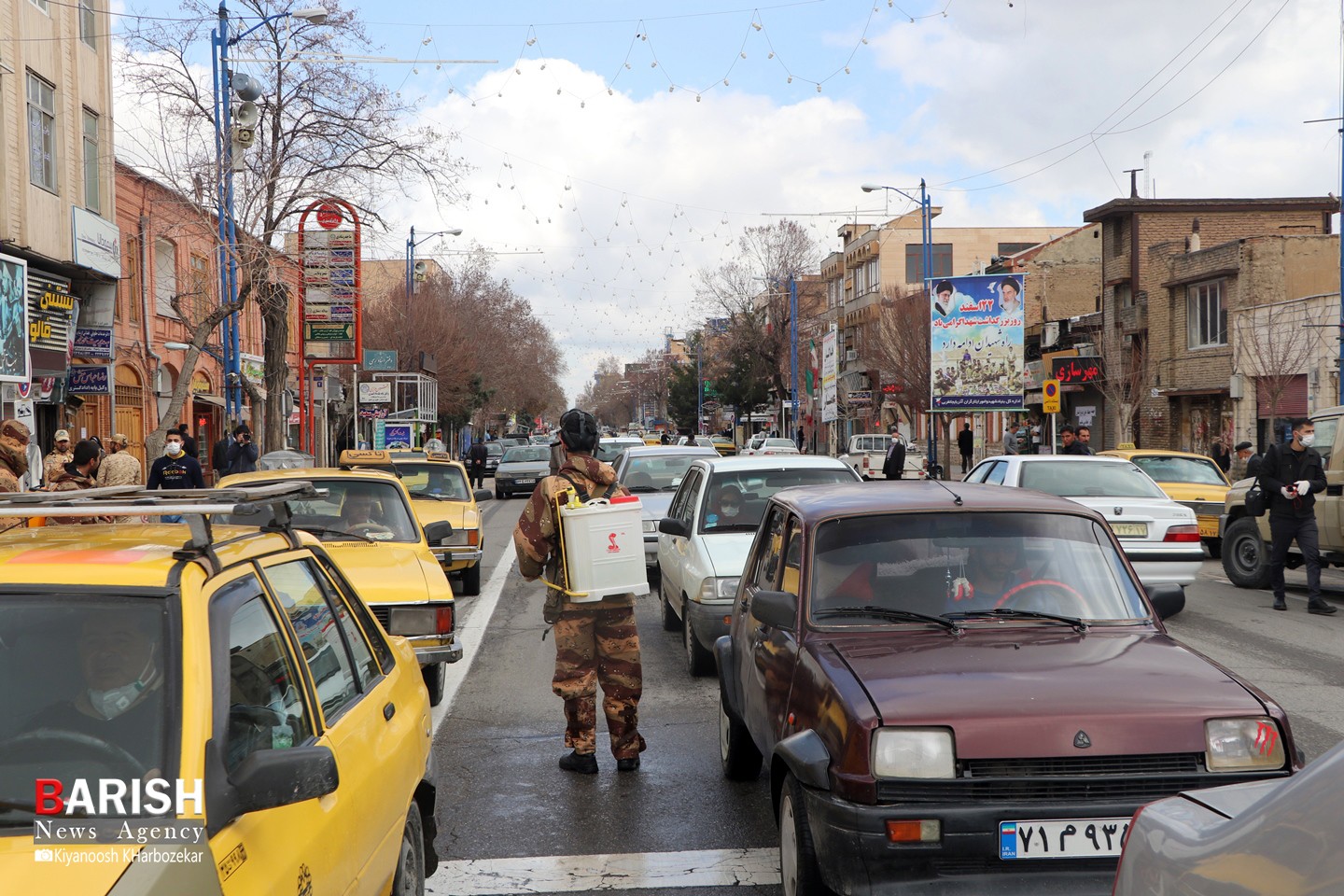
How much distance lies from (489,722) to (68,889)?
19.2 ft

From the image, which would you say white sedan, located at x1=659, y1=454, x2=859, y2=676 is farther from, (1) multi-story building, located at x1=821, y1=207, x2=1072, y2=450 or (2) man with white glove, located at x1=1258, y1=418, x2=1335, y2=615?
(1) multi-story building, located at x1=821, y1=207, x2=1072, y2=450

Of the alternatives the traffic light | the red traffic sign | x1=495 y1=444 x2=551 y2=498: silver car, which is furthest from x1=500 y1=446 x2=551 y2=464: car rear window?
the traffic light

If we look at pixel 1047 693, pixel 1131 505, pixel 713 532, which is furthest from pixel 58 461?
pixel 1047 693

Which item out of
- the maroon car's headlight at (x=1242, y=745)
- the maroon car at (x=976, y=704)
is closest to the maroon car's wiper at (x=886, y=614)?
the maroon car at (x=976, y=704)

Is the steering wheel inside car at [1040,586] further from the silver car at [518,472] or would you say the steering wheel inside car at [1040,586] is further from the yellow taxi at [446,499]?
the silver car at [518,472]

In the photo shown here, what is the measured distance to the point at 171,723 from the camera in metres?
2.83

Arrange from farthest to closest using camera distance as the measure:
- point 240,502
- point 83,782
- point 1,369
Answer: point 1,369 → point 240,502 → point 83,782

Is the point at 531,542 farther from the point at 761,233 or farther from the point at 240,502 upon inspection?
the point at 761,233

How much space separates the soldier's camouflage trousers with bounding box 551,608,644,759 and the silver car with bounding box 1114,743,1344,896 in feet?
13.7

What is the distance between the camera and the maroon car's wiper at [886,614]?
16.4 feet

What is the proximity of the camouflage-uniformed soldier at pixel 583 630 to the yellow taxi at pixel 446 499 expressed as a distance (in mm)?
6406

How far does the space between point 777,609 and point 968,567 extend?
846 millimetres

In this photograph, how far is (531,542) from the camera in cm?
670

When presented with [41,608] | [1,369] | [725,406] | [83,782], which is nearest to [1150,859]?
[83,782]
